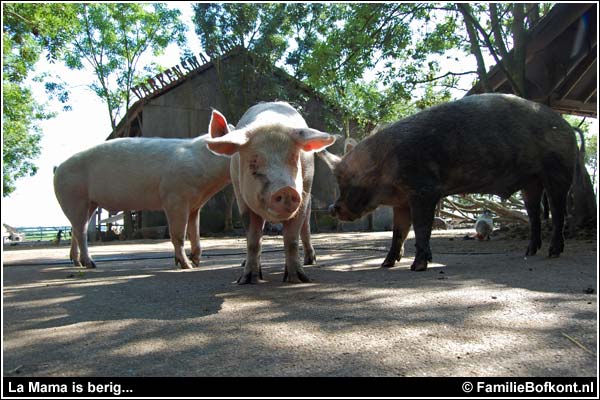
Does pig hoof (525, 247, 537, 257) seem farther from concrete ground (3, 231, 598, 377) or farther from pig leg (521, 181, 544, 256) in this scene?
concrete ground (3, 231, 598, 377)

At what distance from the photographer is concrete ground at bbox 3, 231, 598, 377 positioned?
2.01 metres

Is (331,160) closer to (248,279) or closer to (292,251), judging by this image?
(292,251)

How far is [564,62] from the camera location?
9.00 metres

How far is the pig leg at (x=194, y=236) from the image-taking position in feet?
21.4

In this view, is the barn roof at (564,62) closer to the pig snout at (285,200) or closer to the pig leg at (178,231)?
the pig snout at (285,200)

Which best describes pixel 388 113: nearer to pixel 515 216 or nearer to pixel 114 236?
pixel 515 216

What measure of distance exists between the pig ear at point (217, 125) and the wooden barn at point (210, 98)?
15.4m

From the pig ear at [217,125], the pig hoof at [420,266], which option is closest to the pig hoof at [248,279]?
the pig ear at [217,125]

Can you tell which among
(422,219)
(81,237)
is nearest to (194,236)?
(81,237)

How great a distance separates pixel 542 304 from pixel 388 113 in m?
18.4

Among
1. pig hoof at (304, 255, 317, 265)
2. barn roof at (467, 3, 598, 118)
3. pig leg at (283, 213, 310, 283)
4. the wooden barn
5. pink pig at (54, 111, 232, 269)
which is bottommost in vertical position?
pig hoof at (304, 255, 317, 265)

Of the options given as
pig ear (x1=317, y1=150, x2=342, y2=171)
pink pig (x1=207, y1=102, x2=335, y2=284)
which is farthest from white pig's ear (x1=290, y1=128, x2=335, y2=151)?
pig ear (x1=317, y1=150, x2=342, y2=171)

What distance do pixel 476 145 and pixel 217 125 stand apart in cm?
324

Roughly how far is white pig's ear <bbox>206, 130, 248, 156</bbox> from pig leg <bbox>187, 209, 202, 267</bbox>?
3071mm
